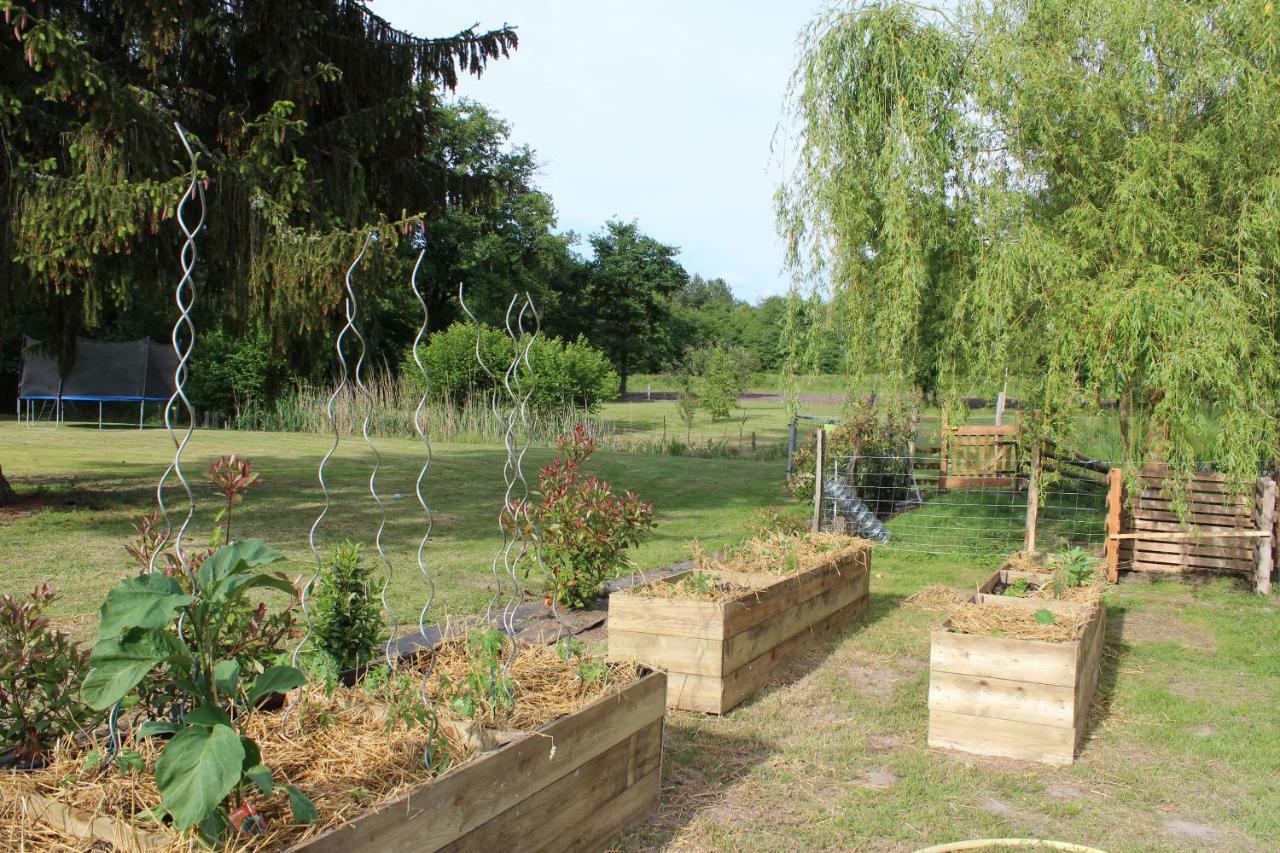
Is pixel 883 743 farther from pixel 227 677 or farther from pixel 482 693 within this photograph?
pixel 227 677

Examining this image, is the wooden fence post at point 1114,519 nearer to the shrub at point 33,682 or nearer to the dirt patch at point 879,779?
the dirt patch at point 879,779

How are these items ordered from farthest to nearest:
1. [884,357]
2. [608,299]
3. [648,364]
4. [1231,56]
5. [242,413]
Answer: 1. [648,364]
2. [608,299]
3. [242,413]
4. [884,357]
5. [1231,56]

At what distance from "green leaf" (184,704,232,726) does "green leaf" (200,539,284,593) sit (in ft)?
0.92

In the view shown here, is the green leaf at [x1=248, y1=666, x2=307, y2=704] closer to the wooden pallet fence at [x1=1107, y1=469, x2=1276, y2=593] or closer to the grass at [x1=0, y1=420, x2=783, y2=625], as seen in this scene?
the grass at [x1=0, y1=420, x2=783, y2=625]

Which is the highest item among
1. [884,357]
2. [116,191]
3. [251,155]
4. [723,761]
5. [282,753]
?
[251,155]

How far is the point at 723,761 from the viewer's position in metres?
4.18

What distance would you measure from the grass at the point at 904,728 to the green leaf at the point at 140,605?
1886 mm

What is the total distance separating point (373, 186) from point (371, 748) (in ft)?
32.7

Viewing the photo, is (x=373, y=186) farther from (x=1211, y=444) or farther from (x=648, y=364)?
(x=648, y=364)

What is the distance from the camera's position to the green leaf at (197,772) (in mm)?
2020

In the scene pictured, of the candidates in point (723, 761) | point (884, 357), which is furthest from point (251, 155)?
point (723, 761)

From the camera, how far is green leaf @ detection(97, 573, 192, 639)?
216 cm

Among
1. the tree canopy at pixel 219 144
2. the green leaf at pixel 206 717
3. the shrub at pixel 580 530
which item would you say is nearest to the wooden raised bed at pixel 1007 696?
the shrub at pixel 580 530

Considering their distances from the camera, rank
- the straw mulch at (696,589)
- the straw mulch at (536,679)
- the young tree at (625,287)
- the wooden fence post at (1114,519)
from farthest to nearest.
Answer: the young tree at (625,287) → the wooden fence post at (1114,519) → the straw mulch at (696,589) → the straw mulch at (536,679)
